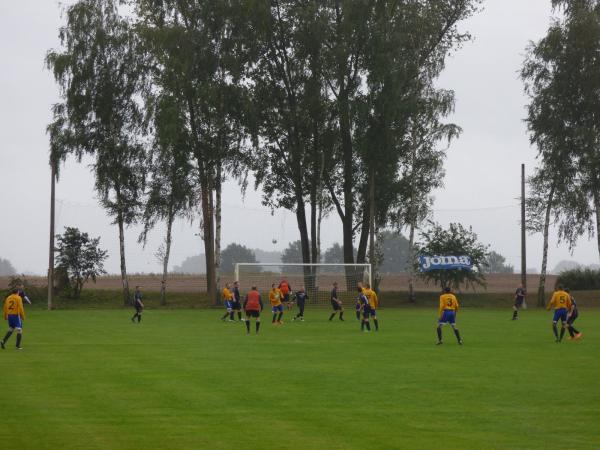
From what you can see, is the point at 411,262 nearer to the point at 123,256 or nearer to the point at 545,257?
the point at 545,257

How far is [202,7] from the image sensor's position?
57406mm

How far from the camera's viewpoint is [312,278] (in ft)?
187

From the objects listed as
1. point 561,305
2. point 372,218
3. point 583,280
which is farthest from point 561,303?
point 583,280

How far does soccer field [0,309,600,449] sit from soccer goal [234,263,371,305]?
983 inches

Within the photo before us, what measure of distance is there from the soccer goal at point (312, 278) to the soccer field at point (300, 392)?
24979 mm

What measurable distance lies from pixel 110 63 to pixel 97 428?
163 feet

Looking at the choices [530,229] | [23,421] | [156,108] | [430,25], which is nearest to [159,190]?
[156,108]

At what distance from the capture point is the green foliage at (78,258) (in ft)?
198

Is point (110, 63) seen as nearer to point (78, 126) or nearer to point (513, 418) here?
point (78, 126)

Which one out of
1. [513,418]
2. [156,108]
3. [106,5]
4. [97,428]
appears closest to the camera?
[97,428]

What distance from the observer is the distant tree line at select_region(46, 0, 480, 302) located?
56.8 meters

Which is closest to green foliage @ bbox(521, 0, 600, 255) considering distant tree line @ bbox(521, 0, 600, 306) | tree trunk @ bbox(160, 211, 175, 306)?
distant tree line @ bbox(521, 0, 600, 306)

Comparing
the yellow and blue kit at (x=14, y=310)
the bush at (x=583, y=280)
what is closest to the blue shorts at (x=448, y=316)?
the yellow and blue kit at (x=14, y=310)

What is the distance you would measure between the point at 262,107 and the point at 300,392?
43.2 metres
